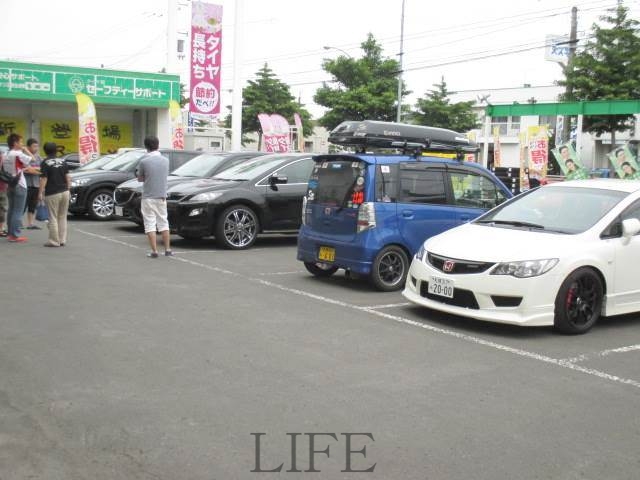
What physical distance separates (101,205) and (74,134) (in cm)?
1678

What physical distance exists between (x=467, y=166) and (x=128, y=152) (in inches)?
410

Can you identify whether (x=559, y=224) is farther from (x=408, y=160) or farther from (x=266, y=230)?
(x=266, y=230)

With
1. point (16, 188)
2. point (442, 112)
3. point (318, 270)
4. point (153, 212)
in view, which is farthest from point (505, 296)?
point (442, 112)

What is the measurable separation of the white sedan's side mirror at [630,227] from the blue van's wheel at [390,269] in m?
2.76

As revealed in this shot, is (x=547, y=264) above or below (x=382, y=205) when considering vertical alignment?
below

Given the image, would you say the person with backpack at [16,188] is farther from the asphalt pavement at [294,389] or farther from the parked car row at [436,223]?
the asphalt pavement at [294,389]

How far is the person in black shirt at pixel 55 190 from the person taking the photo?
11.6m

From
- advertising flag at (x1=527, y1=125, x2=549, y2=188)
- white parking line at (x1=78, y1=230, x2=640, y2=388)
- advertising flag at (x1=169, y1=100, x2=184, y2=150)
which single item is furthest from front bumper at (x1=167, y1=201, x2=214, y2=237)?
advertising flag at (x1=169, y1=100, x2=184, y2=150)

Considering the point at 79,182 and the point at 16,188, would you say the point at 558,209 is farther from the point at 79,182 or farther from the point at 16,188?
the point at 79,182

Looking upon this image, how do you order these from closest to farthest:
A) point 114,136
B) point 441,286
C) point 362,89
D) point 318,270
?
point 441,286
point 318,270
point 114,136
point 362,89

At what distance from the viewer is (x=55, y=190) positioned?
11.7 metres

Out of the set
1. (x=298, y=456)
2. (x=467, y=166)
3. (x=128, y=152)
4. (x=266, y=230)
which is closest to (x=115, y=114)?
(x=128, y=152)

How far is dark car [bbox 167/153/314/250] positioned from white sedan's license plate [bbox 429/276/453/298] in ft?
18.3

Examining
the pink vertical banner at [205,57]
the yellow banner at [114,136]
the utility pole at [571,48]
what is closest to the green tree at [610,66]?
the utility pole at [571,48]
